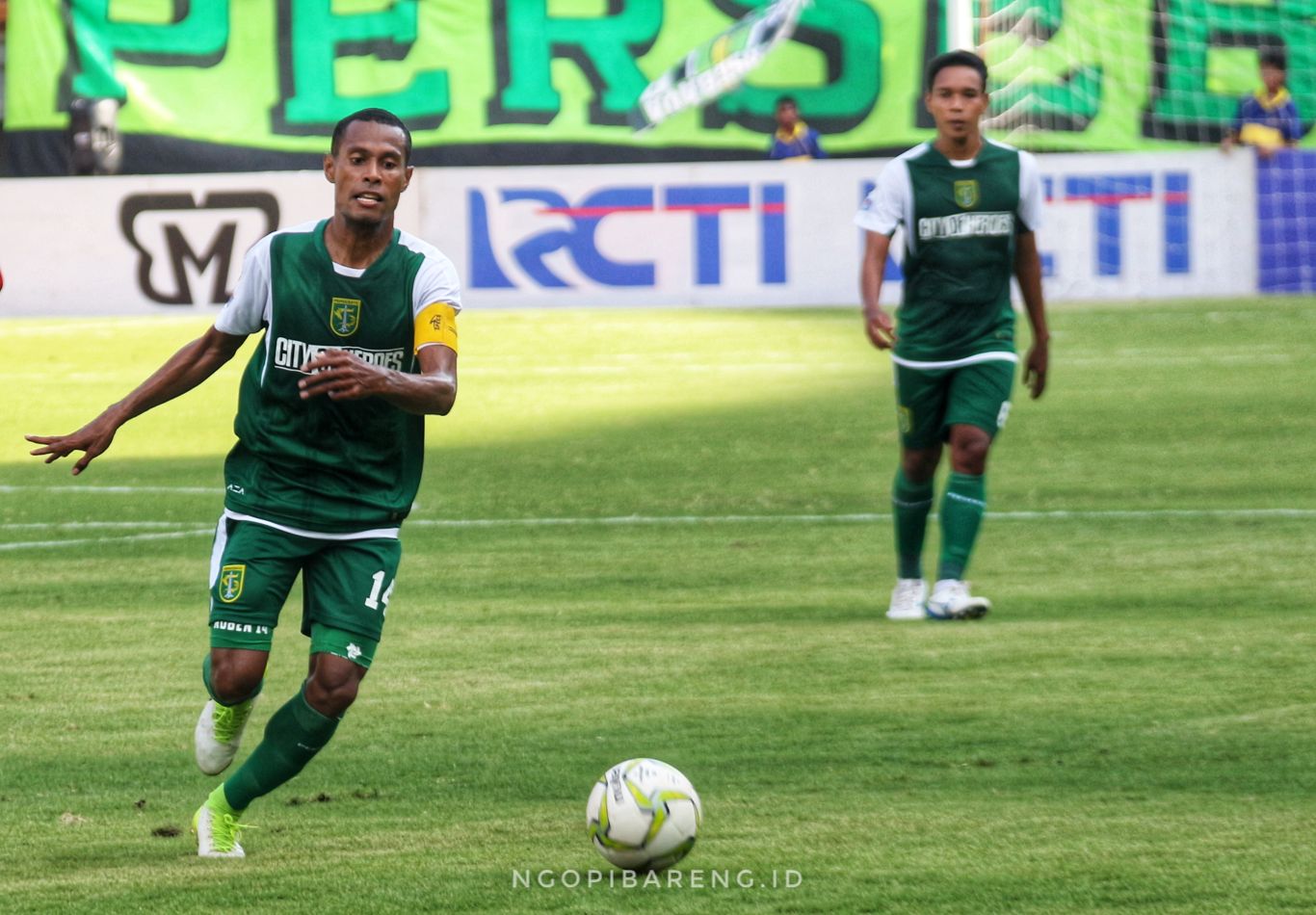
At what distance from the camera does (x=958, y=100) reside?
828cm

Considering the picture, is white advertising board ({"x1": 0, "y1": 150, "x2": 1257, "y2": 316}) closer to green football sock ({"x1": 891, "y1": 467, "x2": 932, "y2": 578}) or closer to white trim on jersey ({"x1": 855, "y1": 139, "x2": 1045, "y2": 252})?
green football sock ({"x1": 891, "y1": 467, "x2": 932, "y2": 578})

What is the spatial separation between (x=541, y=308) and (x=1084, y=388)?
279 inches

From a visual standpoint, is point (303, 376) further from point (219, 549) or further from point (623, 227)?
point (623, 227)

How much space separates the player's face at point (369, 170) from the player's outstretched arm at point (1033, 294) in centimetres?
390

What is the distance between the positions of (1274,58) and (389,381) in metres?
20.9

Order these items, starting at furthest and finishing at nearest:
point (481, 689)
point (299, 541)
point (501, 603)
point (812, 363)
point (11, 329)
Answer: point (11, 329), point (812, 363), point (501, 603), point (481, 689), point (299, 541)

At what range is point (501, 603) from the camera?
346 inches

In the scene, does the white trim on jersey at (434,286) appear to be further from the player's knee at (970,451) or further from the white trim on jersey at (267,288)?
the player's knee at (970,451)

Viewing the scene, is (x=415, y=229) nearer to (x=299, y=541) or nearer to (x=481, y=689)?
(x=481, y=689)

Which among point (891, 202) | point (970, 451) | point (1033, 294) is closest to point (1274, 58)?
point (1033, 294)

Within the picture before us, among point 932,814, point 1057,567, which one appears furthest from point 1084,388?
point 932,814

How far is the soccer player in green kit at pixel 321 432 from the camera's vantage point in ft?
17.0

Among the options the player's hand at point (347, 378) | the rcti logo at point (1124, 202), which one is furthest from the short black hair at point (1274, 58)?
the player's hand at point (347, 378)

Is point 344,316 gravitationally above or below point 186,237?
above
